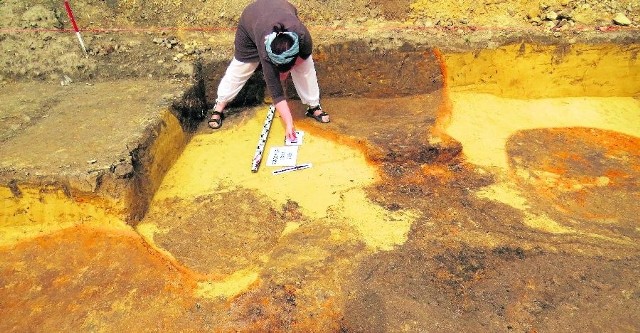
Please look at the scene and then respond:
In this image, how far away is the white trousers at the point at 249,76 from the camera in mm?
4008

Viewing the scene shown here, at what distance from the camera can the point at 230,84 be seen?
13.7 feet

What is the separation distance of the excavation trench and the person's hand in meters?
0.15

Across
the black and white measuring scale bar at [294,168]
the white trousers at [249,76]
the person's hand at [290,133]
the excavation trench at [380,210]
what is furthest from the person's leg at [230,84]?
the black and white measuring scale bar at [294,168]

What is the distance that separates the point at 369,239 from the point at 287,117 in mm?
1417

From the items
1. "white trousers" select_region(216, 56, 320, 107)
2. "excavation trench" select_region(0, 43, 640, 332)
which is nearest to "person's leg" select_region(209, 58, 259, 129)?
"white trousers" select_region(216, 56, 320, 107)

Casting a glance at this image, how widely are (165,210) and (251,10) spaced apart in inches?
71.0

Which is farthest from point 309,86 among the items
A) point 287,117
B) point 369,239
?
point 369,239

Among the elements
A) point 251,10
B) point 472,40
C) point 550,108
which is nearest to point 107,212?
point 251,10

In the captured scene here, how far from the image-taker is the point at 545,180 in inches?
139

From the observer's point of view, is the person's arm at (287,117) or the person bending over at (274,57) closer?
the person bending over at (274,57)

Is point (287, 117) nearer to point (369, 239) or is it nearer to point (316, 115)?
point (316, 115)

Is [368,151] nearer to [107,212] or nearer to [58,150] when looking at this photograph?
[107,212]

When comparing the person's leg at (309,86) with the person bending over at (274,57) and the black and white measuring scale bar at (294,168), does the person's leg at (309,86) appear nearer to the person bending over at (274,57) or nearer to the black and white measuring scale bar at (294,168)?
the person bending over at (274,57)

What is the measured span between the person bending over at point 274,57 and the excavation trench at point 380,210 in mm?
264
